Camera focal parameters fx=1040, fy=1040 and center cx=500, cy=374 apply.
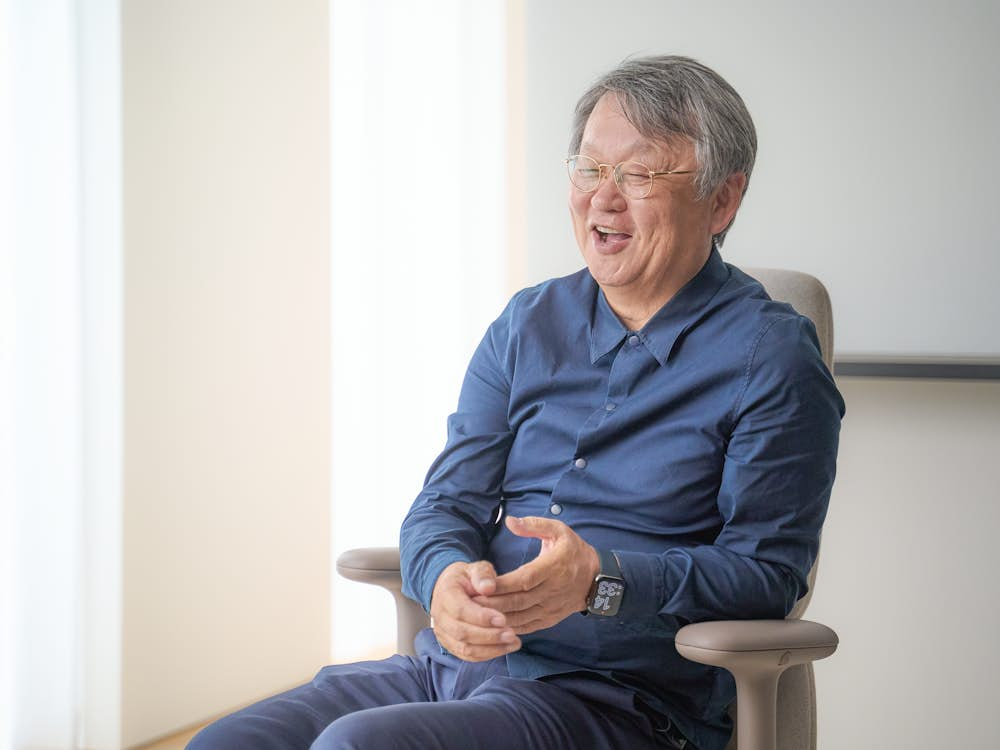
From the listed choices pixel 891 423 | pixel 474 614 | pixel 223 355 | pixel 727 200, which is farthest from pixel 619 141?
pixel 223 355

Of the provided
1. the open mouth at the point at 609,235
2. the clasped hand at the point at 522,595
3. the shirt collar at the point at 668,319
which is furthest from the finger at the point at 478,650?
the open mouth at the point at 609,235

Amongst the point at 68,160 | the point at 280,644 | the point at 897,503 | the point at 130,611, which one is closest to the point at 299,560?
the point at 280,644

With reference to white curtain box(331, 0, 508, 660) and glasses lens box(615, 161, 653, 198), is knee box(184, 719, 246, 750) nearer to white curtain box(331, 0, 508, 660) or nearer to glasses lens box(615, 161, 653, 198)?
glasses lens box(615, 161, 653, 198)

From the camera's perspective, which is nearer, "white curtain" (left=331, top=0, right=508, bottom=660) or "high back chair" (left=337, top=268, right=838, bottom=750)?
"high back chair" (left=337, top=268, right=838, bottom=750)

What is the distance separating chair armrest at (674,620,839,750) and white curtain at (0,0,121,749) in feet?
5.45

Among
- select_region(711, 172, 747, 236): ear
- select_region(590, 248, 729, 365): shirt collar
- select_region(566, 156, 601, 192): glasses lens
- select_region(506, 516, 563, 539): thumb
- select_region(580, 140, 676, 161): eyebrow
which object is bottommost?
select_region(506, 516, 563, 539): thumb

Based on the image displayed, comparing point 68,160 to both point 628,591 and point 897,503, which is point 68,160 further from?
point 897,503

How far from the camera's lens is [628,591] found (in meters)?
1.24

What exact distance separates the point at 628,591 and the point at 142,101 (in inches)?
75.6

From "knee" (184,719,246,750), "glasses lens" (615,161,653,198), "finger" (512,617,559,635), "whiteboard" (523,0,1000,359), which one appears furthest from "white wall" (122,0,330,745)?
"finger" (512,617,559,635)

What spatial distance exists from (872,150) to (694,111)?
112cm

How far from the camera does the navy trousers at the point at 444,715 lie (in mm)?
1176

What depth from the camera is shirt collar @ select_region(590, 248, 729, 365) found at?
144cm

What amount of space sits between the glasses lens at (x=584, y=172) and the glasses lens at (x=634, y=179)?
38 mm
